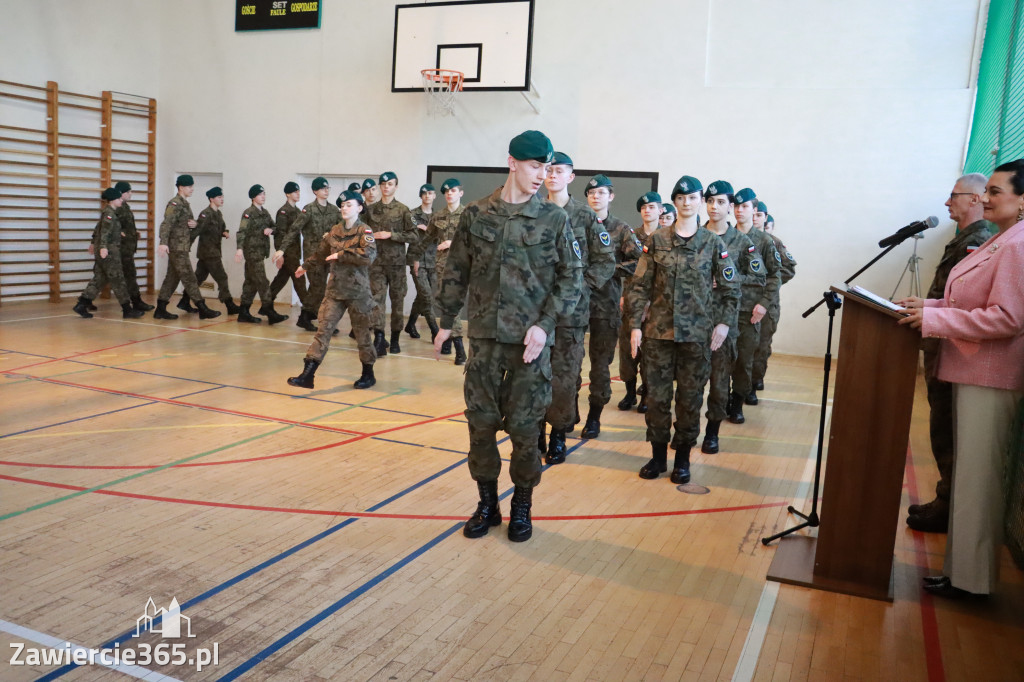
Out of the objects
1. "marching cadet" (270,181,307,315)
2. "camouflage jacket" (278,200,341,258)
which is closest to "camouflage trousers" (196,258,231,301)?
"marching cadet" (270,181,307,315)

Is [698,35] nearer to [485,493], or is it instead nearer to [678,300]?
[678,300]

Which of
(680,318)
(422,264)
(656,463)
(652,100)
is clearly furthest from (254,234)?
(680,318)

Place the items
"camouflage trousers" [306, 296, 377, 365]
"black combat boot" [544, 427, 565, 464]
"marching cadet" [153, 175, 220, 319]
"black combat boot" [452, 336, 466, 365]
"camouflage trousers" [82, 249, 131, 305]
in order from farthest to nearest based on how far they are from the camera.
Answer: "marching cadet" [153, 175, 220, 319] → "camouflage trousers" [82, 249, 131, 305] → "black combat boot" [452, 336, 466, 365] → "camouflage trousers" [306, 296, 377, 365] → "black combat boot" [544, 427, 565, 464]

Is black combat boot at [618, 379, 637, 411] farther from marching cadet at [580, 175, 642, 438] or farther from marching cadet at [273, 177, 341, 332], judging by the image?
marching cadet at [273, 177, 341, 332]

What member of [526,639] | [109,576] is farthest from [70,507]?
[526,639]

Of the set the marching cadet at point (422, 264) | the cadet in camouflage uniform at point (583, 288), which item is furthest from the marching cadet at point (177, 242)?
the cadet in camouflage uniform at point (583, 288)

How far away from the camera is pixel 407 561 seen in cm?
348

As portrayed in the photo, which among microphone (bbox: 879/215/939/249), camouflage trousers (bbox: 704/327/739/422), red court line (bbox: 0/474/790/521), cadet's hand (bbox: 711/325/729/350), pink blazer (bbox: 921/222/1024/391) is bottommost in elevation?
red court line (bbox: 0/474/790/521)

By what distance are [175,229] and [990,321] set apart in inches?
401

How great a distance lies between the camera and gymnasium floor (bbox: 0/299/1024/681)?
8.98ft

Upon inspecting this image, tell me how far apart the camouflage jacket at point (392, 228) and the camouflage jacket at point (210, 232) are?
316 centimetres

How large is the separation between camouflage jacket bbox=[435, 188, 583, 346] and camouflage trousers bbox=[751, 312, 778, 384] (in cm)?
413

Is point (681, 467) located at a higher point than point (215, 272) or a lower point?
lower

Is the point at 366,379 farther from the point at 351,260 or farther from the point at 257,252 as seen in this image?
the point at 257,252
